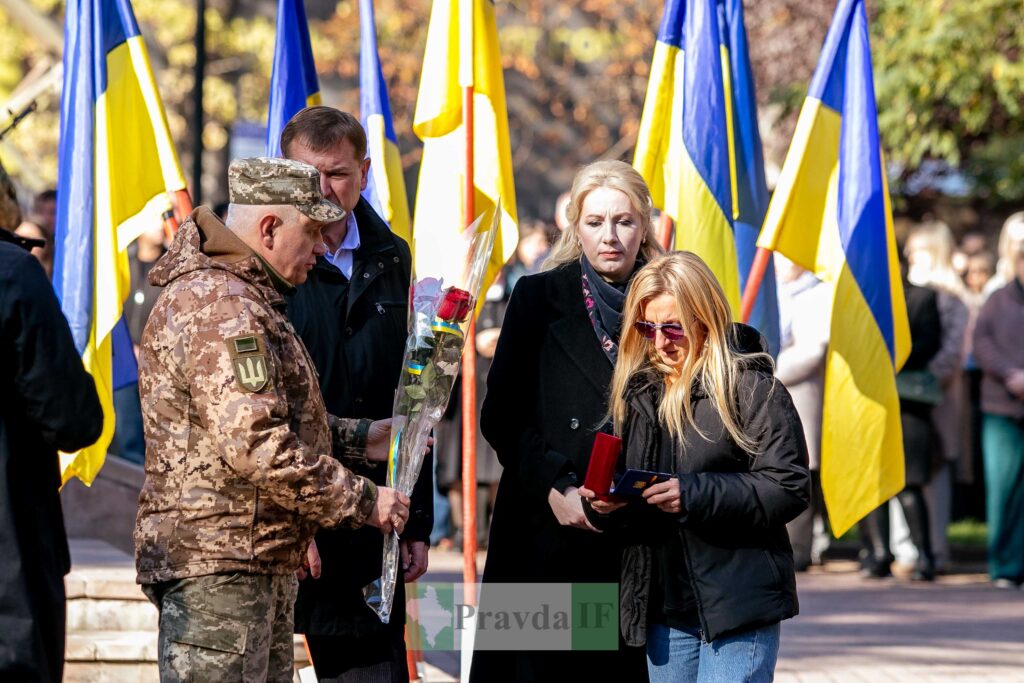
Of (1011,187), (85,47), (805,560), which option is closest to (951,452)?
(805,560)

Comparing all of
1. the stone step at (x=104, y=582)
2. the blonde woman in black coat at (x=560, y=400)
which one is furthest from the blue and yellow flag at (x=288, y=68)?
the blonde woman in black coat at (x=560, y=400)

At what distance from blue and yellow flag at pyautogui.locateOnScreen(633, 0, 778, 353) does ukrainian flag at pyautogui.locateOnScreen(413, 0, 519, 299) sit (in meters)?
0.73

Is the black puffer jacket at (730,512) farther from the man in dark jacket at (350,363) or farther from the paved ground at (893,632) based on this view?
the paved ground at (893,632)

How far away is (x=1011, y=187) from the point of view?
16078mm

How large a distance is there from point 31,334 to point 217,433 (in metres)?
0.67

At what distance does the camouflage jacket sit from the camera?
12.8 ft

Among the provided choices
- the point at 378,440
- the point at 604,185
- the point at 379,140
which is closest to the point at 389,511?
the point at 378,440

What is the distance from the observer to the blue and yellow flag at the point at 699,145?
7.69m

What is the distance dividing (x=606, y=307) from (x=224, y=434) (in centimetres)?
159

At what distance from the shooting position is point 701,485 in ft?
14.8

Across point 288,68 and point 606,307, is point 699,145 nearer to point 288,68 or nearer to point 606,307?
point 288,68

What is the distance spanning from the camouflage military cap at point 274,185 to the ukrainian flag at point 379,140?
3556 millimetres

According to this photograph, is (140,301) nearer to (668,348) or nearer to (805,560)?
(805,560)

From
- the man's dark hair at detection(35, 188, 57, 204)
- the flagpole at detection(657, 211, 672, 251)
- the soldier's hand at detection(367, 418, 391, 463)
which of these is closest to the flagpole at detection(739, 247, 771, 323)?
the flagpole at detection(657, 211, 672, 251)
